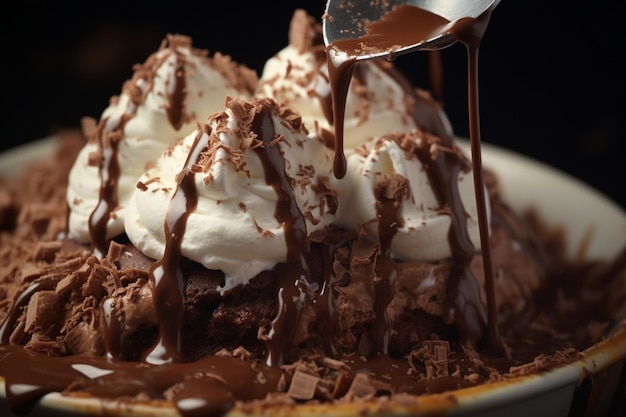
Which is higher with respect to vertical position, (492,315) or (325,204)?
(325,204)

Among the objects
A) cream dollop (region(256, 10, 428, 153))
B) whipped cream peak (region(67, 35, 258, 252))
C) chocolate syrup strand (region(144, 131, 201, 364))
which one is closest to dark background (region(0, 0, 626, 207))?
cream dollop (region(256, 10, 428, 153))

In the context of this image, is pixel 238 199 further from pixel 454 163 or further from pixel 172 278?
pixel 454 163

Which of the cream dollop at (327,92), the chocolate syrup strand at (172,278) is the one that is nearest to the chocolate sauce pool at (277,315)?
the chocolate syrup strand at (172,278)

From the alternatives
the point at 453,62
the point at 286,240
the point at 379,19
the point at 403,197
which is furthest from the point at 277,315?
the point at 453,62

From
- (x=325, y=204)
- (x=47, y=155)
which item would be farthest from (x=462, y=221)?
(x=47, y=155)

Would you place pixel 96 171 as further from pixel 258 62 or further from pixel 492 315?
pixel 258 62

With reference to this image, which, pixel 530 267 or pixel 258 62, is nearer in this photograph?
pixel 530 267
